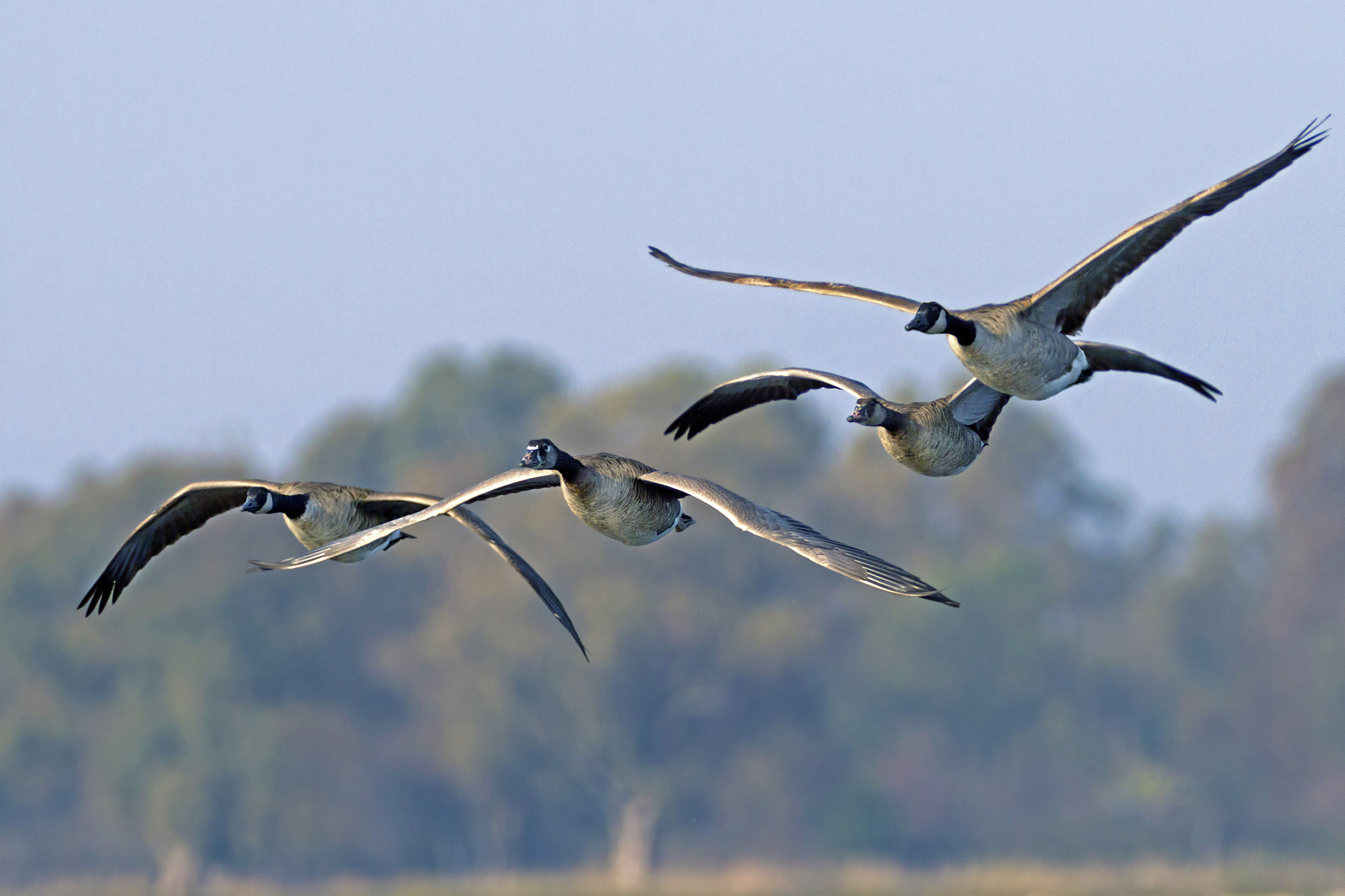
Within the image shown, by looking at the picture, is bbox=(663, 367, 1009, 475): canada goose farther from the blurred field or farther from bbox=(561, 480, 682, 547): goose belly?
the blurred field

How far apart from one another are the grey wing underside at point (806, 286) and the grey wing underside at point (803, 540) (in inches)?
86.7

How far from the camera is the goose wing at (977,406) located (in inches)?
637

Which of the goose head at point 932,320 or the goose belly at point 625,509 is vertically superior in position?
the goose head at point 932,320

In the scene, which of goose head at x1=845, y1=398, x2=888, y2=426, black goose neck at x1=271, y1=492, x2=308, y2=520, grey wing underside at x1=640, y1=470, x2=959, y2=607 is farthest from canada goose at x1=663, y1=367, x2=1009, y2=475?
black goose neck at x1=271, y1=492, x2=308, y2=520

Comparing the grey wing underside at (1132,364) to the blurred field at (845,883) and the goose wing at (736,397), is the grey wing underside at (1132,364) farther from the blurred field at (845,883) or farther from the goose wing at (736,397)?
the blurred field at (845,883)

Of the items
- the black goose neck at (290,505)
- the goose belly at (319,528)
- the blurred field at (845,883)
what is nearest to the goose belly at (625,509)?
the goose belly at (319,528)

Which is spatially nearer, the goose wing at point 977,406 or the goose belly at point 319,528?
the goose wing at point 977,406

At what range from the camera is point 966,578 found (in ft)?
249

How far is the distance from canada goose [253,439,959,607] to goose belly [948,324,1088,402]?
6.61ft

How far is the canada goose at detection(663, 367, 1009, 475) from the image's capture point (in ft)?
50.2

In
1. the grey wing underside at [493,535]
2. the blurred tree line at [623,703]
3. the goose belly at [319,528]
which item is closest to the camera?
the grey wing underside at [493,535]

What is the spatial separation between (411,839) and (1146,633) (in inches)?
1415

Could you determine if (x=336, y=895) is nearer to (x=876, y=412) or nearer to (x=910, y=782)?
(x=910, y=782)


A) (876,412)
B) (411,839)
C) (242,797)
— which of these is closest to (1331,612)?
(411,839)
